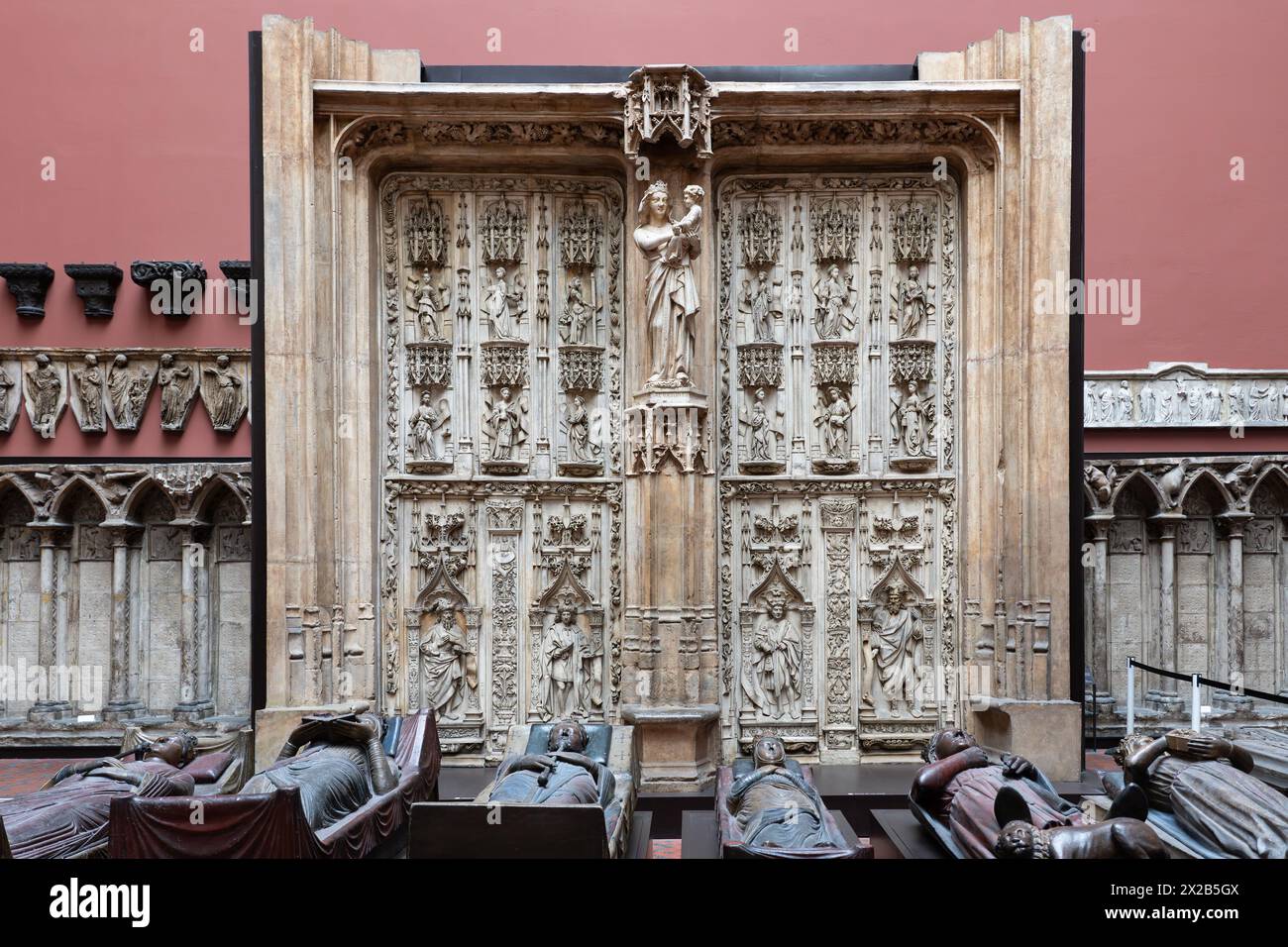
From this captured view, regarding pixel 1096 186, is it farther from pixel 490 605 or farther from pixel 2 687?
pixel 2 687

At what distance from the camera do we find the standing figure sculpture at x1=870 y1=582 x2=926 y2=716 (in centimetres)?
879

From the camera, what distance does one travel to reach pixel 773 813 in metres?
5.39

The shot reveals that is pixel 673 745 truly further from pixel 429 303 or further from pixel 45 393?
pixel 45 393

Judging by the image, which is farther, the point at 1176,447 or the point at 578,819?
the point at 1176,447

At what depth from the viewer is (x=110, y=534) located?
995 centimetres

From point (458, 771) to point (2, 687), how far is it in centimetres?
541

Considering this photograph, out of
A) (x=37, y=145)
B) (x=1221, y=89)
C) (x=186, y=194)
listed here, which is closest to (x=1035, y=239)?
(x=1221, y=89)

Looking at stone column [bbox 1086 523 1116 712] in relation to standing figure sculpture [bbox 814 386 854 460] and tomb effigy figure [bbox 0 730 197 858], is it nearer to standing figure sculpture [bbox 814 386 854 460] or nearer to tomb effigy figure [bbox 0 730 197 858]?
standing figure sculpture [bbox 814 386 854 460]

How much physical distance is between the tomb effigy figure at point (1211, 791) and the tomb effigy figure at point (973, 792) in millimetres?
513

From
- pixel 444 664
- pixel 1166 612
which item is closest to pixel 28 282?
pixel 444 664

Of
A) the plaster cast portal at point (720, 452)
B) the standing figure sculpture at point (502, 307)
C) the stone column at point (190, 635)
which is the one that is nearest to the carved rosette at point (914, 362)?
the plaster cast portal at point (720, 452)

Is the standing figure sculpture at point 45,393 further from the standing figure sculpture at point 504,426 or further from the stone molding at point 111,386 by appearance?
the standing figure sculpture at point 504,426

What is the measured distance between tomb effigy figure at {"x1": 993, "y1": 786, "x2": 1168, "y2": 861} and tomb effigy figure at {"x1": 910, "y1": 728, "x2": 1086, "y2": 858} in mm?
581

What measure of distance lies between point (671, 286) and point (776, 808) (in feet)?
15.5
